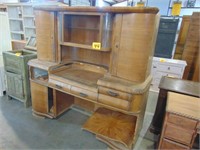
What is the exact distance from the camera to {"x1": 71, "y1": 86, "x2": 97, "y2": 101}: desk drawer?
1672 mm

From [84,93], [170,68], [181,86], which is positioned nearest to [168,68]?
[170,68]

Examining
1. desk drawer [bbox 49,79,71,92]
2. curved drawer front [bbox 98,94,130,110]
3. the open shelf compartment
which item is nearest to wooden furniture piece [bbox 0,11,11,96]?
desk drawer [bbox 49,79,71,92]

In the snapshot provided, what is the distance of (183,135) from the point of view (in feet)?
4.43

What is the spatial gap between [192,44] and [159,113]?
2.06 meters

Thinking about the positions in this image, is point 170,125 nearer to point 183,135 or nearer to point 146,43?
point 183,135

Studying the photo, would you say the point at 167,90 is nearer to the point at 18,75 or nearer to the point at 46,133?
the point at 46,133

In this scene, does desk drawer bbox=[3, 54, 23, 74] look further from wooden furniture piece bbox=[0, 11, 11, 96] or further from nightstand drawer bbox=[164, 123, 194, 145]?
nightstand drawer bbox=[164, 123, 194, 145]

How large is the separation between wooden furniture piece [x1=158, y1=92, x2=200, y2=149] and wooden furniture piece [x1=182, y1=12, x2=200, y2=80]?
2.09 meters

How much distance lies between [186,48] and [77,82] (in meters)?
2.76

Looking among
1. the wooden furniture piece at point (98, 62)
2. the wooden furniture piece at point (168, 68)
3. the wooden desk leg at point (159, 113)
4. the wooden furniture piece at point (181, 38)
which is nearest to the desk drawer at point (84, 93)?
the wooden furniture piece at point (98, 62)

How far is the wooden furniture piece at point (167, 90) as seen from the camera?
172 centimetres

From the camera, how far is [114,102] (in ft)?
5.13

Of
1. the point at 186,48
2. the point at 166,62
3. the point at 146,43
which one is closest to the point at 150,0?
the point at 186,48

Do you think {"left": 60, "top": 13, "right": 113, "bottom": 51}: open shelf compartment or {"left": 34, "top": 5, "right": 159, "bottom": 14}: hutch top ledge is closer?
{"left": 34, "top": 5, "right": 159, "bottom": 14}: hutch top ledge
